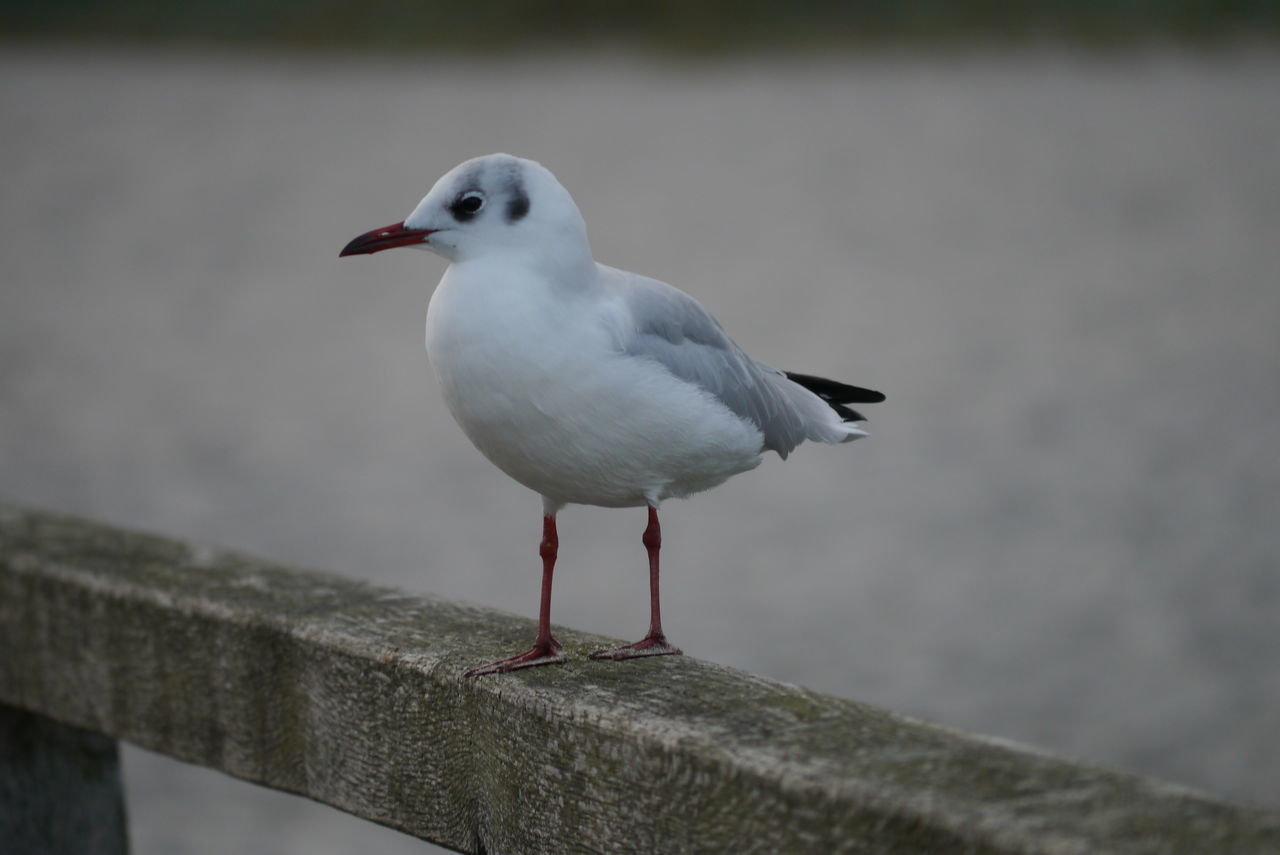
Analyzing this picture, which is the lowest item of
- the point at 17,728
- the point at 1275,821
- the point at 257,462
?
the point at 257,462

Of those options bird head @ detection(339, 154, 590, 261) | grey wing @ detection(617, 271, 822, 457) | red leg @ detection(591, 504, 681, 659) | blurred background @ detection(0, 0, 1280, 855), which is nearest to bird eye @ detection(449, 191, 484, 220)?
bird head @ detection(339, 154, 590, 261)

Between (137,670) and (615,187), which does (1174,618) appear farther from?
(615,187)

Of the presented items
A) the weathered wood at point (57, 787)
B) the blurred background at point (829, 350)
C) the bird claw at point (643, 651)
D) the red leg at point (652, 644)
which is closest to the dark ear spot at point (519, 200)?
the red leg at point (652, 644)

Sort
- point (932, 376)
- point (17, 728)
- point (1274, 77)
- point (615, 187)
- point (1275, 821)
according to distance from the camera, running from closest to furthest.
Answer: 1. point (1275, 821)
2. point (17, 728)
3. point (932, 376)
4. point (615, 187)
5. point (1274, 77)

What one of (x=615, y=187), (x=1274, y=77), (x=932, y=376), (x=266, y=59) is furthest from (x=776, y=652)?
(x=266, y=59)

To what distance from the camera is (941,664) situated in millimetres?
6727

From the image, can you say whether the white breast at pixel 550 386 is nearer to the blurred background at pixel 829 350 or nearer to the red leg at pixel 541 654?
the red leg at pixel 541 654

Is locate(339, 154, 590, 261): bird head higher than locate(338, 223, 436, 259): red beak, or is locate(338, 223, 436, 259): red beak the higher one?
locate(339, 154, 590, 261): bird head

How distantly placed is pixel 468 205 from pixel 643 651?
61 centimetres

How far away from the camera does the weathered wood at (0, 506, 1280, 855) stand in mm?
1351

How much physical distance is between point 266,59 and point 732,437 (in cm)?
2808

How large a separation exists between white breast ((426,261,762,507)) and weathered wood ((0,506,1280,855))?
25 centimetres

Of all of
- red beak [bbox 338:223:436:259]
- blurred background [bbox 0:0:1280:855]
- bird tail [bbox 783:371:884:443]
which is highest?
red beak [bbox 338:223:436:259]

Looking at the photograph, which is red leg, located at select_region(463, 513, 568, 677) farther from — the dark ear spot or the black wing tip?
the black wing tip
